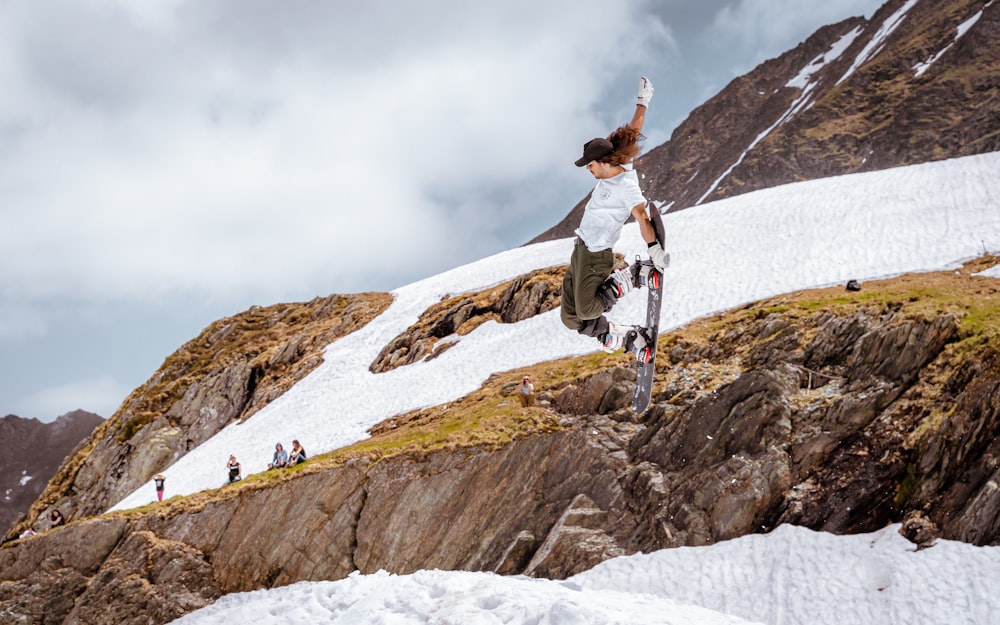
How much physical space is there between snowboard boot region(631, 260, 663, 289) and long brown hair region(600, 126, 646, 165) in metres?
2.22

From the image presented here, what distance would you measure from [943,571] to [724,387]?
8564 mm

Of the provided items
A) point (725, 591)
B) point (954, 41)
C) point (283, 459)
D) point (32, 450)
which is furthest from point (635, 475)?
point (954, 41)

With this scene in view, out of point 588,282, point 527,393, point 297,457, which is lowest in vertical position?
point 527,393

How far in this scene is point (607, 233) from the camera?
30.5 feet

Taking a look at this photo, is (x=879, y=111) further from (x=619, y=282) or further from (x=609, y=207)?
(x=609, y=207)

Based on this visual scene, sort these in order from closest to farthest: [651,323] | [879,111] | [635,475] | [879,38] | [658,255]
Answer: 1. [658,255]
2. [651,323]
3. [635,475]
4. [879,111]
5. [879,38]

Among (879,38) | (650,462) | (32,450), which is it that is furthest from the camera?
(879,38)

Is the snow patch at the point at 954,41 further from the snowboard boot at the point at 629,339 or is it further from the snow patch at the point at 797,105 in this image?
the snowboard boot at the point at 629,339

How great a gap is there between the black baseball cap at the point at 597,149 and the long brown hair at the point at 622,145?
3.1 inches

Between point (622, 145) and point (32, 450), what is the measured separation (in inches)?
7160

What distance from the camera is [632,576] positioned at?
17.4 meters

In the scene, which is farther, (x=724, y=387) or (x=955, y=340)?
(x=724, y=387)

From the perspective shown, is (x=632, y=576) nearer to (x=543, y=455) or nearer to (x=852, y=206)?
(x=543, y=455)

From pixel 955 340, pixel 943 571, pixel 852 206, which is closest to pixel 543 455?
pixel 943 571
